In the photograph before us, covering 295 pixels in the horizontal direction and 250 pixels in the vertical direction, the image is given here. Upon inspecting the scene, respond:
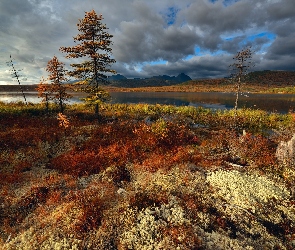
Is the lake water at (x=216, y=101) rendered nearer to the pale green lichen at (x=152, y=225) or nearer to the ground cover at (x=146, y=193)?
the ground cover at (x=146, y=193)

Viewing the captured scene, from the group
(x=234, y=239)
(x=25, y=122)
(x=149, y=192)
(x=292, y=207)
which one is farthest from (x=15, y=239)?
(x=25, y=122)

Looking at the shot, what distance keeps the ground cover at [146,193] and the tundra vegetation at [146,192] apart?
4cm

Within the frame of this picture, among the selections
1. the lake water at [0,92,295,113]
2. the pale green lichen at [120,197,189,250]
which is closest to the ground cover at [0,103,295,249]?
the pale green lichen at [120,197,189,250]

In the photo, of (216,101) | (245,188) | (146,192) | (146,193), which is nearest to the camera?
(146,193)

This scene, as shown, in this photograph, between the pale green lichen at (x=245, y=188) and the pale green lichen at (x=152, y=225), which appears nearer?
the pale green lichen at (x=152, y=225)

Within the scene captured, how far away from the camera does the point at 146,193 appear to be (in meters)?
9.02

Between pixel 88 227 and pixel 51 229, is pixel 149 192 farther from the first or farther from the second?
pixel 51 229

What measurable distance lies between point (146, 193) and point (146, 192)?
0.11 metres

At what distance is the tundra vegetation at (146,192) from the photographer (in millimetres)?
6750

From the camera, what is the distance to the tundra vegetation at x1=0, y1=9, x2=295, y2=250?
6.75 meters

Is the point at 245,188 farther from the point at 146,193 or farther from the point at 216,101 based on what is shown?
the point at 216,101

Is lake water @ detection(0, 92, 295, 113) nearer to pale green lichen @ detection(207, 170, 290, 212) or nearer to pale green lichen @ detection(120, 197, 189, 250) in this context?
pale green lichen @ detection(207, 170, 290, 212)

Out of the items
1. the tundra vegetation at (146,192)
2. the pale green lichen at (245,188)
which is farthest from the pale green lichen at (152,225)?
the pale green lichen at (245,188)

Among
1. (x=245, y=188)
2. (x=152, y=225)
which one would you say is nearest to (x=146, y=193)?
(x=152, y=225)
